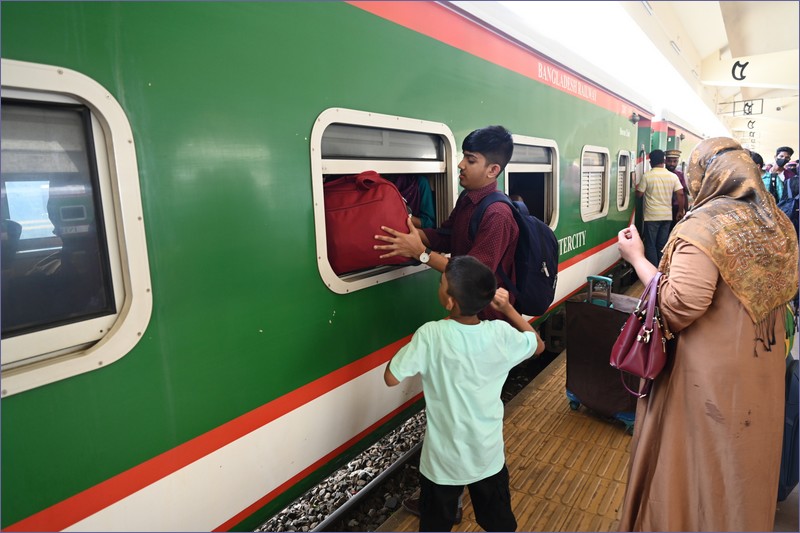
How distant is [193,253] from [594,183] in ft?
15.1

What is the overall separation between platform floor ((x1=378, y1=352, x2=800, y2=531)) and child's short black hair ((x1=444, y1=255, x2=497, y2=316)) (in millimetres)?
1178

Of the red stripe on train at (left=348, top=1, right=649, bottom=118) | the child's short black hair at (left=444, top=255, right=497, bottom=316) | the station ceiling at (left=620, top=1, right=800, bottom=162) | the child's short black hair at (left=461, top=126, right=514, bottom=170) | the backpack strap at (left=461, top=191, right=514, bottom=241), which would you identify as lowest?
the child's short black hair at (left=444, top=255, right=497, bottom=316)

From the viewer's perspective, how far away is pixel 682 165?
10320 mm

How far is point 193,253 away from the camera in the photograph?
144 cm

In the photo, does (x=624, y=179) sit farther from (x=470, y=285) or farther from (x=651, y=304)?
(x=470, y=285)

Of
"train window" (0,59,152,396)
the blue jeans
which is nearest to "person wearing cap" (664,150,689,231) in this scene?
the blue jeans

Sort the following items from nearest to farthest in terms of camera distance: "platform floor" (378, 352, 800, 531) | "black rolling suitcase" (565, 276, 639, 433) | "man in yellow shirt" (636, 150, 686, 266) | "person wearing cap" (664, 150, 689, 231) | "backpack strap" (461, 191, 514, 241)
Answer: "backpack strap" (461, 191, 514, 241) → "platform floor" (378, 352, 800, 531) → "black rolling suitcase" (565, 276, 639, 433) → "man in yellow shirt" (636, 150, 686, 266) → "person wearing cap" (664, 150, 689, 231)

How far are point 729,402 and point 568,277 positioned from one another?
2.57 metres

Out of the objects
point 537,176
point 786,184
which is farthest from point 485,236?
point 786,184

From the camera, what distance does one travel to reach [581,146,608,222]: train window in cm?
466

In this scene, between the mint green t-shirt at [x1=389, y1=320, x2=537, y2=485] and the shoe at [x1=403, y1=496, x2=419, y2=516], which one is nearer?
the mint green t-shirt at [x1=389, y1=320, x2=537, y2=485]

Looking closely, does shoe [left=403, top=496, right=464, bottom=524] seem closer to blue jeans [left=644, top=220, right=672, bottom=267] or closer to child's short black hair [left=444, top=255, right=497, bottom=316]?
child's short black hair [left=444, top=255, right=497, bottom=316]

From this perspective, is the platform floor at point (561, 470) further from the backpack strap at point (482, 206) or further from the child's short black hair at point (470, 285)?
the backpack strap at point (482, 206)

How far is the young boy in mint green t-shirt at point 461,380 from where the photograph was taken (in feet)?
5.48
